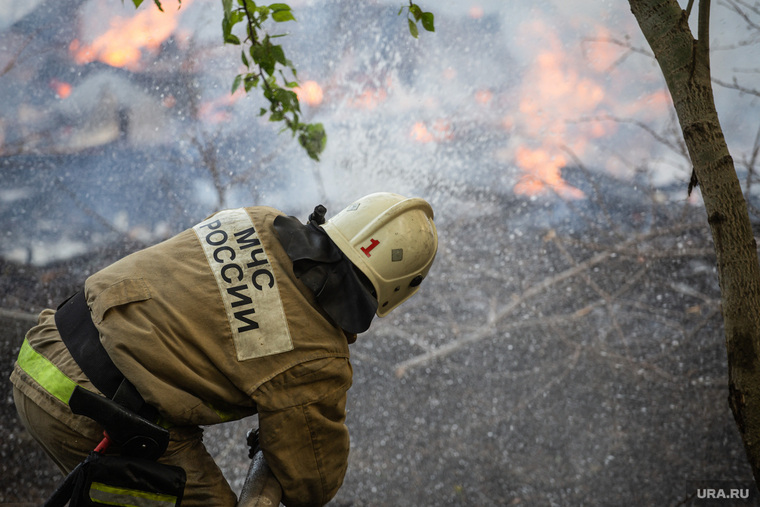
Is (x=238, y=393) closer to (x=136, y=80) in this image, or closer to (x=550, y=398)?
(x=550, y=398)

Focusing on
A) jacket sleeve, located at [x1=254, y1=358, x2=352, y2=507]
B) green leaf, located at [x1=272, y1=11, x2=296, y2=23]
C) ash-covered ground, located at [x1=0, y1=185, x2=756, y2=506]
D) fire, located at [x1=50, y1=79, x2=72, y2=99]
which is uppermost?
fire, located at [x1=50, y1=79, x2=72, y2=99]

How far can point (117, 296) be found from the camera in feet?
4.50

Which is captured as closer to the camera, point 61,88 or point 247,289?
point 247,289

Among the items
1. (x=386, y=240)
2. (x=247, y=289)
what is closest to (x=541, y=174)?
(x=386, y=240)

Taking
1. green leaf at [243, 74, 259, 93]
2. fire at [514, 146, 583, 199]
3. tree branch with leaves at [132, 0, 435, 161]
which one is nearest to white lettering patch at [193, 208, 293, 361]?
tree branch with leaves at [132, 0, 435, 161]

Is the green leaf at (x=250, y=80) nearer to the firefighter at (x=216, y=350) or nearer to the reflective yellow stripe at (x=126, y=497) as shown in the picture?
the firefighter at (x=216, y=350)

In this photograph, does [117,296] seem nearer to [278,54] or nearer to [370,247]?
[370,247]

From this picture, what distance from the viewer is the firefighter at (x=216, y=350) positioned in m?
1.34

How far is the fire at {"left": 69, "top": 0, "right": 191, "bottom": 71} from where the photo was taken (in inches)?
154

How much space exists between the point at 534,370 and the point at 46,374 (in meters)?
2.87

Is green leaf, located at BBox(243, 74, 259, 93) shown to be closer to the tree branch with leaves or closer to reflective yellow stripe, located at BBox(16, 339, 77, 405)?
the tree branch with leaves

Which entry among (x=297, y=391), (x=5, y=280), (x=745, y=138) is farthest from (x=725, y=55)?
(x=5, y=280)

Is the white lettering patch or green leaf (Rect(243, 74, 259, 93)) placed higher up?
green leaf (Rect(243, 74, 259, 93))

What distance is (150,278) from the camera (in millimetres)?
1432
